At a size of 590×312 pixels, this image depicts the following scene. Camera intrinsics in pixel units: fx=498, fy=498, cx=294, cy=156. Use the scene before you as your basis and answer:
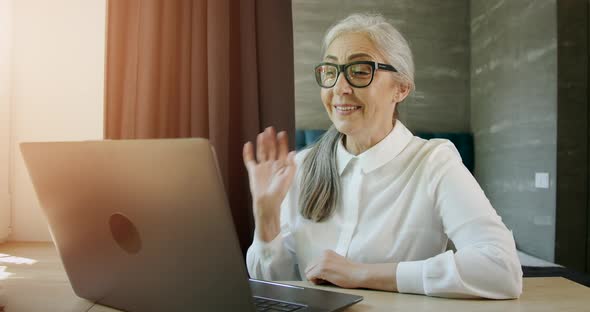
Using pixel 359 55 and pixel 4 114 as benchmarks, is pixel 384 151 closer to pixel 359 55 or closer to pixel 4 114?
pixel 359 55

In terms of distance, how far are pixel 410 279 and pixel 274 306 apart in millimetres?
309

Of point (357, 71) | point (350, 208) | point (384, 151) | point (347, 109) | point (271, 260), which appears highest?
point (357, 71)

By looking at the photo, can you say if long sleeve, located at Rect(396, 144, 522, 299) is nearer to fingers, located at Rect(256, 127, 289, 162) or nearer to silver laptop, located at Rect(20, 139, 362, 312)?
silver laptop, located at Rect(20, 139, 362, 312)

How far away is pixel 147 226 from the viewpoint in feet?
1.94

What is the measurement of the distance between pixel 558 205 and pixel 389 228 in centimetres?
214

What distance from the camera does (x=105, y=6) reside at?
6.57 feet

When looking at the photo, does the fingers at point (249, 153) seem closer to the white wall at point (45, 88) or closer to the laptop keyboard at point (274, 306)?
the laptop keyboard at point (274, 306)

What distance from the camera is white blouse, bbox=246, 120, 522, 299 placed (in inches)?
41.6

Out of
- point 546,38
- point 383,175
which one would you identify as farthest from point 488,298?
point 546,38

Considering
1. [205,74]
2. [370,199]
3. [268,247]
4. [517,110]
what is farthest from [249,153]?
[517,110]

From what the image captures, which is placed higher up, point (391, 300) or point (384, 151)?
point (384, 151)

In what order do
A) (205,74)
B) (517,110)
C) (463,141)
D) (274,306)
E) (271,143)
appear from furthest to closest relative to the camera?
(463,141) < (517,110) < (205,74) < (271,143) < (274,306)

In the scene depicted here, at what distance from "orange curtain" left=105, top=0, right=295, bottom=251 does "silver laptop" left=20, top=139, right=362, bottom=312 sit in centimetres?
130

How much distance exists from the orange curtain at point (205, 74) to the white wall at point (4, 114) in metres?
0.37
